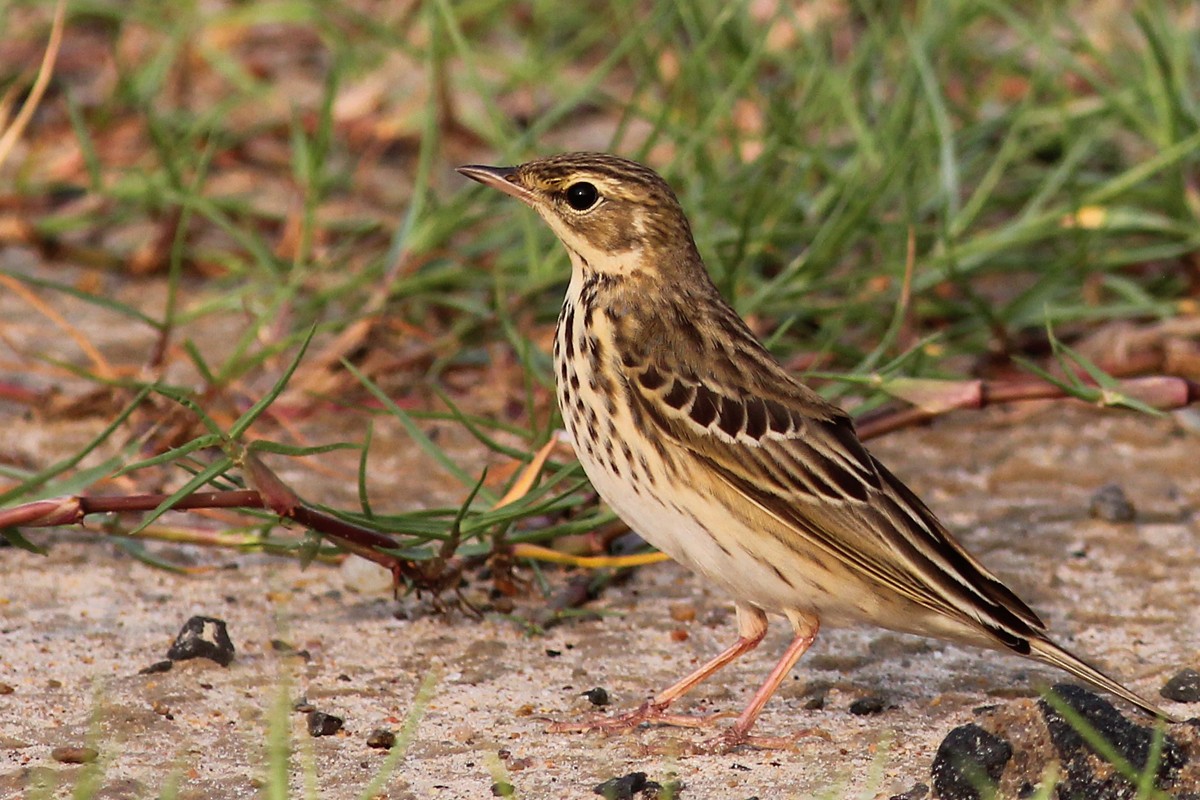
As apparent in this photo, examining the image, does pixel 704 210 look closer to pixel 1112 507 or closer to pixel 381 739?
pixel 1112 507

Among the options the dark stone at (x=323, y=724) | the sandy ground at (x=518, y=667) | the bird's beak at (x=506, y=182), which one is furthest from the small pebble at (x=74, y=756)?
the bird's beak at (x=506, y=182)

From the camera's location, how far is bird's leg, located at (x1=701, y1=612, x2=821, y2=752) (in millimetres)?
3783

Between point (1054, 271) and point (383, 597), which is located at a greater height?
point (1054, 271)

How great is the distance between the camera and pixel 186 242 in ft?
22.3

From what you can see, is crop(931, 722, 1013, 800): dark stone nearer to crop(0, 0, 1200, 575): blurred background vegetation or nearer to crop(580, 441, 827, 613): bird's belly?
crop(580, 441, 827, 613): bird's belly

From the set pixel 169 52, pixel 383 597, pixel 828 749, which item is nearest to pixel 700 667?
pixel 828 749

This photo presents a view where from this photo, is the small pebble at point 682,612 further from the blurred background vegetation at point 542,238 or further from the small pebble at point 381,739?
the small pebble at point 381,739

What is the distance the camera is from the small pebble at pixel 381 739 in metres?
3.72

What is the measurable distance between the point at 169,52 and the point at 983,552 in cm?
396

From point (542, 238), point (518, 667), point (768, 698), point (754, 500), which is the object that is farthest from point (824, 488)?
point (542, 238)

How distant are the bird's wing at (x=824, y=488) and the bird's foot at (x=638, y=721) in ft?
1.58

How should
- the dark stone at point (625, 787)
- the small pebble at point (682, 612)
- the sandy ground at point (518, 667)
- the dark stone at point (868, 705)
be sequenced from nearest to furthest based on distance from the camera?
the dark stone at point (625, 787)
the sandy ground at point (518, 667)
the dark stone at point (868, 705)
the small pebble at point (682, 612)

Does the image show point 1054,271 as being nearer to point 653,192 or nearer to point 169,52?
point 653,192

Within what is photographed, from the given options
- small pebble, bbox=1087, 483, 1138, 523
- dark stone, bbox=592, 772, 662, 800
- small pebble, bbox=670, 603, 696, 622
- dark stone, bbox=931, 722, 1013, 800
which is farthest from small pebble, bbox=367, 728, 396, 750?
small pebble, bbox=1087, 483, 1138, 523
